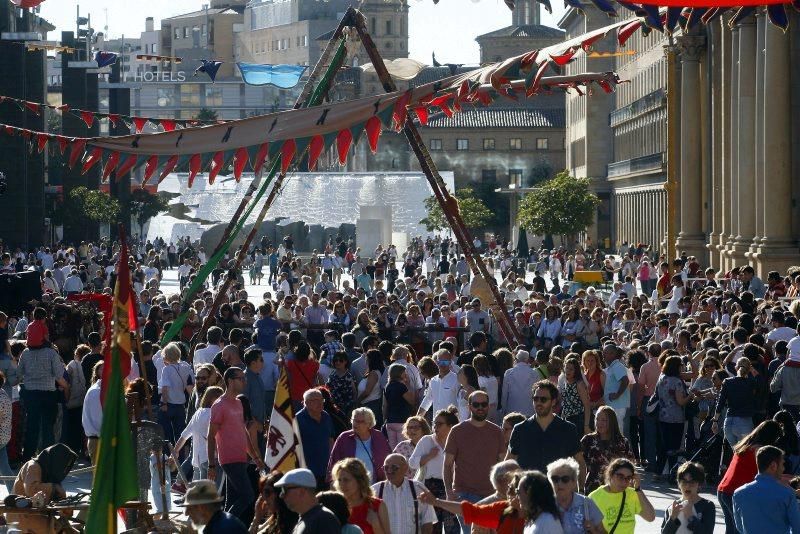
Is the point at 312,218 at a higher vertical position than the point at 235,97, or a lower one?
lower

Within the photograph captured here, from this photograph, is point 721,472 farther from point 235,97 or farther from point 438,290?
point 235,97

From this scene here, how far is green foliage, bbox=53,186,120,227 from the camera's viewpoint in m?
74.9

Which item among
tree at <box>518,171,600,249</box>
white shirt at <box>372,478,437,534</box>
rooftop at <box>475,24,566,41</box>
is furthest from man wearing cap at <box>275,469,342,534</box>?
rooftop at <box>475,24,566,41</box>

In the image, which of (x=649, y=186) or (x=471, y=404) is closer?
(x=471, y=404)

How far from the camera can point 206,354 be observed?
18.3m

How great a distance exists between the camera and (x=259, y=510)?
10328 millimetres

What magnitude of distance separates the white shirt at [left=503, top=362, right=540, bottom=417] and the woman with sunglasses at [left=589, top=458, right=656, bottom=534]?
210 inches

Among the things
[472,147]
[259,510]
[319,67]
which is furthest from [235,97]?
[259,510]

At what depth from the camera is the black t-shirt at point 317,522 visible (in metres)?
8.37

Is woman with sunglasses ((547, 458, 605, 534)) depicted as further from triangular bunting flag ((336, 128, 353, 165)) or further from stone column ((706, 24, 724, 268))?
stone column ((706, 24, 724, 268))

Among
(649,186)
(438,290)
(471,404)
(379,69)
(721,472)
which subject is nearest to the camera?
(471,404)

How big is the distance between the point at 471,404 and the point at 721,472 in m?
3.87

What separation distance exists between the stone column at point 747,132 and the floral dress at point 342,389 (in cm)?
2448

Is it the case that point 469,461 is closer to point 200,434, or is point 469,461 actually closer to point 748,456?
point 748,456
